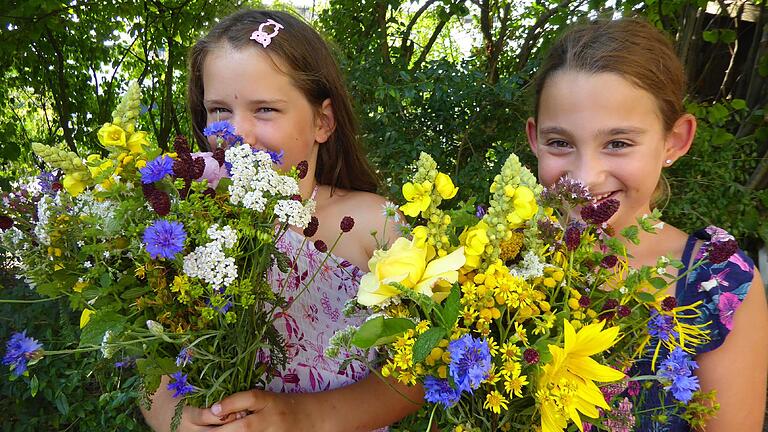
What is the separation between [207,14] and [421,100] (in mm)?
2426

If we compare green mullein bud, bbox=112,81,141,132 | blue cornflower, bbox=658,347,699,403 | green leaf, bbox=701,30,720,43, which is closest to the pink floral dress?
green mullein bud, bbox=112,81,141,132

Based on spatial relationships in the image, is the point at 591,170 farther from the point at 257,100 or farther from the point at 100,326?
the point at 100,326

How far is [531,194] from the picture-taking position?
32.8 inches

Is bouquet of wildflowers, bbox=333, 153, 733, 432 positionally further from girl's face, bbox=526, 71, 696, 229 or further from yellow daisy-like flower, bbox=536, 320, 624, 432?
girl's face, bbox=526, 71, 696, 229

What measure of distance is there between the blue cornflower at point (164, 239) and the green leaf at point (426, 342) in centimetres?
34

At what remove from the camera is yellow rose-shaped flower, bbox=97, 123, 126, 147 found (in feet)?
3.10

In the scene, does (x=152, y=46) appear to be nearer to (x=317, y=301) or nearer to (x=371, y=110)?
(x=371, y=110)

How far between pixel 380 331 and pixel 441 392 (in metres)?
0.11

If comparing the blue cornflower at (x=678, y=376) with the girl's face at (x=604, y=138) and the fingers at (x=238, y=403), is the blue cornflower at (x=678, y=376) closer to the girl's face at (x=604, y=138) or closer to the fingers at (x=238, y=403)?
the girl's face at (x=604, y=138)

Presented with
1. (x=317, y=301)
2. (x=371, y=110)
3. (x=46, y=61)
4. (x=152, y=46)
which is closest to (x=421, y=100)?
(x=371, y=110)

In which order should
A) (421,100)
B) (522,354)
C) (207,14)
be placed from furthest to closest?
(207,14)
(421,100)
(522,354)

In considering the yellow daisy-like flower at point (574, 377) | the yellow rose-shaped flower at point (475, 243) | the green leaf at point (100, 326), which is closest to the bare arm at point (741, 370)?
the yellow daisy-like flower at point (574, 377)

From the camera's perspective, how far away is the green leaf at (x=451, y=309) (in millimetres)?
801

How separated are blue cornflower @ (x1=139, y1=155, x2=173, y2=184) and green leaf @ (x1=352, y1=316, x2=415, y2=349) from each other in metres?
0.34
